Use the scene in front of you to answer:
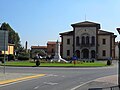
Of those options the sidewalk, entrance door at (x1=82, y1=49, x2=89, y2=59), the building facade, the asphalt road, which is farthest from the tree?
the sidewalk

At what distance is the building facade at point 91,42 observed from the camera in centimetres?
10974

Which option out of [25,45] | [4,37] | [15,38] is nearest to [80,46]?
[15,38]

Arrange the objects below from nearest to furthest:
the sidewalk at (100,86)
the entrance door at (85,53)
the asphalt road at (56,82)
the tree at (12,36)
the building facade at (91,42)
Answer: the sidewalk at (100,86), the asphalt road at (56,82), the building facade at (91,42), the entrance door at (85,53), the tree at (12,36)

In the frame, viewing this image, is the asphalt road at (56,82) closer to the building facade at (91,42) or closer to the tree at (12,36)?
the building facade at (91,42)

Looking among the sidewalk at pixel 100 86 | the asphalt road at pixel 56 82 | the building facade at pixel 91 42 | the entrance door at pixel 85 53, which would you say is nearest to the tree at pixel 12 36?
the building facade at pixel 91 42

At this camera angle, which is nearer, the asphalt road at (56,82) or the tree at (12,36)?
the asphalt road at (56,82)

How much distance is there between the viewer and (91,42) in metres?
110

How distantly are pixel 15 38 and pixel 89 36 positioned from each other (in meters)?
35.5

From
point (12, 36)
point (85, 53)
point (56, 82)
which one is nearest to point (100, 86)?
point (56, 82)

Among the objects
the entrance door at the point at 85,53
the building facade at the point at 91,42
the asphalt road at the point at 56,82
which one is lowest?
the asphalt road at the point at 56,82

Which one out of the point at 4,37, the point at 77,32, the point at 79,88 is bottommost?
the point at 79,88

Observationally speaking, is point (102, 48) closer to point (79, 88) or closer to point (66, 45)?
point (66, 45)

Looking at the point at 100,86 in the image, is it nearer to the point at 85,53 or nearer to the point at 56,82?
the point at 56,82

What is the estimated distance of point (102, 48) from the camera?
363 feet
